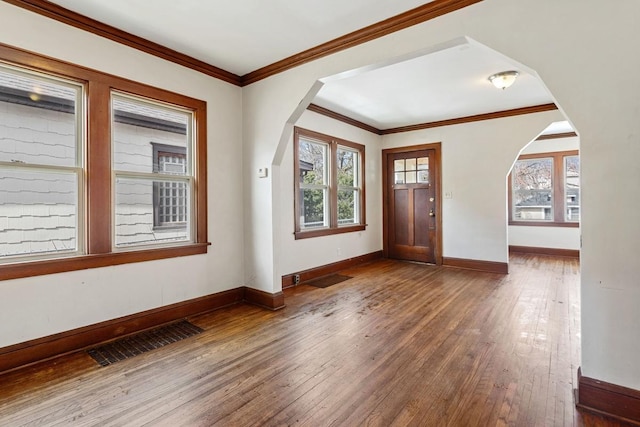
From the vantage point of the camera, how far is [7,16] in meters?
2.31

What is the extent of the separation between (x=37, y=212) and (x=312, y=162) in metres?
3.53

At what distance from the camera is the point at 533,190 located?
7.30m


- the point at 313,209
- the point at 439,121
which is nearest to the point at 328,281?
the point at 313,209

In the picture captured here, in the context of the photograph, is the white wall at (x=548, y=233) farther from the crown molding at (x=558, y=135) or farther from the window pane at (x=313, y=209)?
the window pane at (x=313, y=209)

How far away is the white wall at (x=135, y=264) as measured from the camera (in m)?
2.38

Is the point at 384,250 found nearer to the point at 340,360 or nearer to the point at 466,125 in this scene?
the point at 466,125

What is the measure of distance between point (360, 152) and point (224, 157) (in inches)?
122

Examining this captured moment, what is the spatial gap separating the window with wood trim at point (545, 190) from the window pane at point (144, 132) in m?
7.31

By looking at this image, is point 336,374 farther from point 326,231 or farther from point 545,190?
point 545,190

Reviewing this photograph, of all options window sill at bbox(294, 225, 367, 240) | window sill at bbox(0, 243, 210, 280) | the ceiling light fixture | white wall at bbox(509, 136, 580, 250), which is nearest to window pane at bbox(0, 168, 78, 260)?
window sill at bbox(0, 243, 210, 280)

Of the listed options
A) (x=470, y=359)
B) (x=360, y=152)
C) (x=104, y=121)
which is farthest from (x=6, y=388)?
(x=360, y=152)

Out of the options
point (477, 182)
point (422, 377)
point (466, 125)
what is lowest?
point (422, 377)

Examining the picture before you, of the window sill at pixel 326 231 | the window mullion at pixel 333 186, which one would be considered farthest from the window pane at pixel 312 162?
the window sill at pixel 326 231

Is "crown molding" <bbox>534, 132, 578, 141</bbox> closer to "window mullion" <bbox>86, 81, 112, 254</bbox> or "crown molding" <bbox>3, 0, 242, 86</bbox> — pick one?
"crown molding" <bbox>3, 0, 242, 86</bbox>
